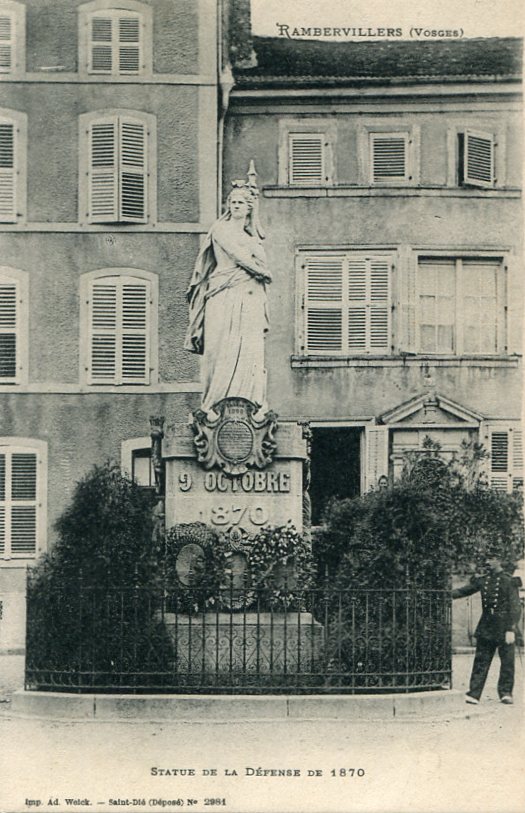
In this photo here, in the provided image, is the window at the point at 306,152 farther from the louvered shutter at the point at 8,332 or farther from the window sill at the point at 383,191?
the louvered shutter at the point at 8,332

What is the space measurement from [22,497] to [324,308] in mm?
5750

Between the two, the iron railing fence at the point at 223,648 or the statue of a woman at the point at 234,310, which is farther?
the statue of a woman at the point at 234,310

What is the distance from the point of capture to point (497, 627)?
478 inches

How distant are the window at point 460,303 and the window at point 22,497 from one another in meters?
6.51

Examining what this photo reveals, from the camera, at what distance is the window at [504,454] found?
21.2 meters

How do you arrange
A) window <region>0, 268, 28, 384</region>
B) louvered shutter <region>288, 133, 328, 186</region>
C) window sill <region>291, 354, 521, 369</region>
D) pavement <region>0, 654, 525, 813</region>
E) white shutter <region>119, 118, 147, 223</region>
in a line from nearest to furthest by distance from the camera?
pavement <region>0, 654, 525, 813</region>, window <region>0, 268, 28, 384</region>, white shutter <region>119, 118, 147, 223</region>, window sill <region>291, 354, 521, 369</region>, louvered shutter <region>288, 133, 328, 186</region>

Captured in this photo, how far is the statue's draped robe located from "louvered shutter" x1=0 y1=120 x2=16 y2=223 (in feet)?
27.8

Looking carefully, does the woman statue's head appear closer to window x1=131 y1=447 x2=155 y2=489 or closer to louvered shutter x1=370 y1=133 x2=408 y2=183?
window x1=131 y1=447 x2=155 y2=489

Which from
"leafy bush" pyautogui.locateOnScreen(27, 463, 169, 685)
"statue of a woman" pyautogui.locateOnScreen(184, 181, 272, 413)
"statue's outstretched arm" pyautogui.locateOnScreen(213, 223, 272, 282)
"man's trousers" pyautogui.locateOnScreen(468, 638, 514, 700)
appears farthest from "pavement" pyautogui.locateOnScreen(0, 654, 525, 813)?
"statue's outstretched arm" pyautogui.locateOnScreen(213, 223, 272, 282)

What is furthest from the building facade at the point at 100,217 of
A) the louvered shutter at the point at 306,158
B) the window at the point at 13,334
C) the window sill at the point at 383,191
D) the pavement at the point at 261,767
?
the pavement at the point at 261,767

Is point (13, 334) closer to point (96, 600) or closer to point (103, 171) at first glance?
point (103, 171)

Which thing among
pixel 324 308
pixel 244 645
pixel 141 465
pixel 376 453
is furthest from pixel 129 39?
pixel 244 645

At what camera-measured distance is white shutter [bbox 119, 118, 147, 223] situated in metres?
21.3

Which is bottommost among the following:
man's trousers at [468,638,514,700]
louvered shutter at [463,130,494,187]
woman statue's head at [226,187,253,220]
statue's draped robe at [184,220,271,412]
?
man's trousers at [468,638,514,700]
